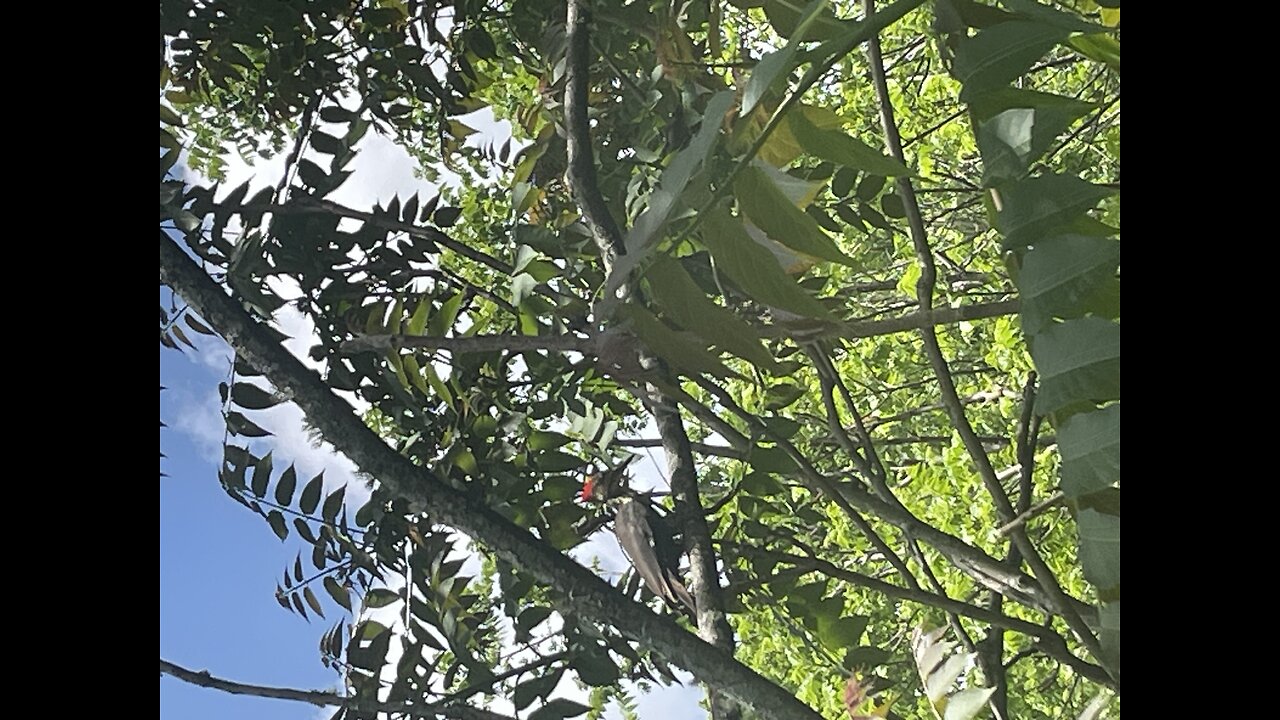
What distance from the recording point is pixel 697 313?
0.28m

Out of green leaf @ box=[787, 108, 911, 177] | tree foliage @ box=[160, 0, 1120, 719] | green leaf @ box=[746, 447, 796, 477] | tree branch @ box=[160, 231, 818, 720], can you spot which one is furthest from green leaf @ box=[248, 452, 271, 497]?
green leaf @ box=[787, 108, 911, 177]

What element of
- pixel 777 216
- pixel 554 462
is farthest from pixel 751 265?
pixel 554 462

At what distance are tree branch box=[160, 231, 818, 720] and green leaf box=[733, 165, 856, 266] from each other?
0.16 metres

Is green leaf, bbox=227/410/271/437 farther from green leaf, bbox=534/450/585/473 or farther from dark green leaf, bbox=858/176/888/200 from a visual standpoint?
dark green leaf, bbox=858/176/888/200

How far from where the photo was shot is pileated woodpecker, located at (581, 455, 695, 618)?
16.9 inches

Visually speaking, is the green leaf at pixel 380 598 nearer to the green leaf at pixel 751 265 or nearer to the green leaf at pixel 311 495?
the green leaf at pixel 311 495

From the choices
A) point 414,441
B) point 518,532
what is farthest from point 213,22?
point 518,532

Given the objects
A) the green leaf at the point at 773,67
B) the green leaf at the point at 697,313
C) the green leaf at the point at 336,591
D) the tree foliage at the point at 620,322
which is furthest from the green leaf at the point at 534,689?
the green leaf at the point at 773,67

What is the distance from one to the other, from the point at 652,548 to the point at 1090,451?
10.5 inches

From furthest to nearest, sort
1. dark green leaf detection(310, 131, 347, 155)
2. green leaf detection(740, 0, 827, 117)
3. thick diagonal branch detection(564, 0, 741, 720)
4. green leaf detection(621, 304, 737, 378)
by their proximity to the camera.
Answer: dark green leaf detection(310, 131, 347, 155), thick diagonal branch detection(564, 0, 741, 720), green leaf detection(621, 304, 737, 378), green leaf detection(740, 0, 827, 117)

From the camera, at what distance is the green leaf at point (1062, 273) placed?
197 mm

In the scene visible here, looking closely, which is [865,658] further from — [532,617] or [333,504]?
[333,504]

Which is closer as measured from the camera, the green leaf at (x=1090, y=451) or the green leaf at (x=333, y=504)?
the green leaf at (x=1090, y=451)

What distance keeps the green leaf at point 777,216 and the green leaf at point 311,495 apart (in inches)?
11.9
